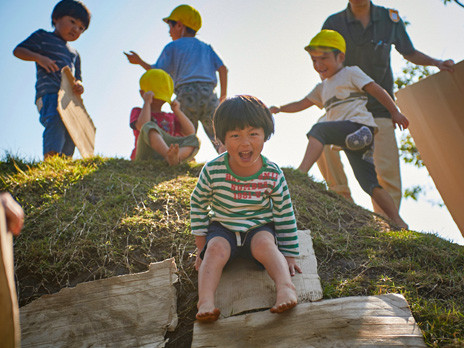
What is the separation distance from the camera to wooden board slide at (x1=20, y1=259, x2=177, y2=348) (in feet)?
6.20

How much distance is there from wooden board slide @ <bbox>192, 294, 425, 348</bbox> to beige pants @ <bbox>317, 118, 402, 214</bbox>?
10.5ft

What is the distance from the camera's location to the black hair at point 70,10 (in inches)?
193

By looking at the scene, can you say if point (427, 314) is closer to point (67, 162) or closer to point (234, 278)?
point (234, 278)

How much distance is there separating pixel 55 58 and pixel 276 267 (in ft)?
14.1

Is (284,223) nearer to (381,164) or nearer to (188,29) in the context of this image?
(381,164)

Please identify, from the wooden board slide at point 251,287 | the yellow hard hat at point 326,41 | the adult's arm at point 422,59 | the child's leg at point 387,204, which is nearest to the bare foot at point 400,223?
the child's leg at point 387,204

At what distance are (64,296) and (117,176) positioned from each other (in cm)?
166

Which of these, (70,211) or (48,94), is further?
(48,94)

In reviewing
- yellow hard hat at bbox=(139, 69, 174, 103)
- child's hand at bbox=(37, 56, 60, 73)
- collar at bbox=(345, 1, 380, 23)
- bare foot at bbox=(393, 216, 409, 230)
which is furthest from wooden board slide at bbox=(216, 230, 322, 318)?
collar at bbox=(345, 1, 380, 23)

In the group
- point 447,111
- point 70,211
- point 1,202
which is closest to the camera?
point 1,202

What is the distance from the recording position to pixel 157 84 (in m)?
4.64

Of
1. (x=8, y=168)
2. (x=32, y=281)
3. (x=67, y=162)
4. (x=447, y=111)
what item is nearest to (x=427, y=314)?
(x=32, y=281)

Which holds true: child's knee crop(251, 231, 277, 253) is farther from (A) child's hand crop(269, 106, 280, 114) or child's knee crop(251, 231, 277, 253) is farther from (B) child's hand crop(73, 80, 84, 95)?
(B) child's hand crop(73, 80, 84, 95)

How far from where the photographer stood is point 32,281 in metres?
2.35
